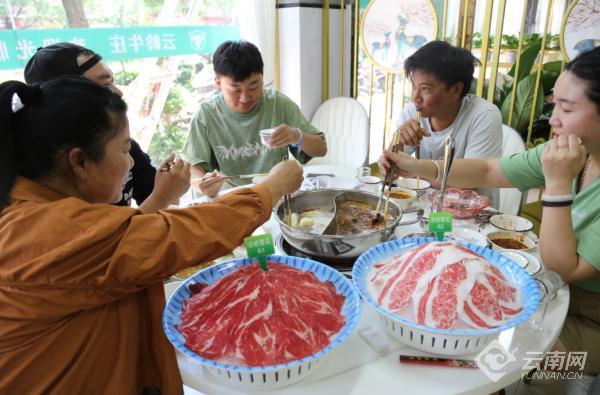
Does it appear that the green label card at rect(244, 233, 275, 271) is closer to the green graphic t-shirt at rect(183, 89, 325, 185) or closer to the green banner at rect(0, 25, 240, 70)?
the green graphic t-shirt at rect(183, 89, 325, 185)

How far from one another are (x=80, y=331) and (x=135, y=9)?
289cm

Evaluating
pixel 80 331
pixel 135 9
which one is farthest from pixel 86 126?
pixel 135 9

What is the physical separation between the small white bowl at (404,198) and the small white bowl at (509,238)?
42cm

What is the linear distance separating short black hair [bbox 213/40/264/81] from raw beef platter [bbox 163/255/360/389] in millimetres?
1644

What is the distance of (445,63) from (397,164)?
0.84 meters

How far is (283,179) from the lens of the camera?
4.86 ft

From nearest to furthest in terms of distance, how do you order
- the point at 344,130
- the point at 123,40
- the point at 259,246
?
the point at 259,246 → the point at 123,40 → the point at 344,130

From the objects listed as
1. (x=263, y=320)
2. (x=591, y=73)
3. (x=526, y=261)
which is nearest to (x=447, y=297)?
(x=263, y=320)

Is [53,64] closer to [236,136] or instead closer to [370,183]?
[236,136]

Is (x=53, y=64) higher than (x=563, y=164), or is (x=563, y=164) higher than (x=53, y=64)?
(x=53, y=64)

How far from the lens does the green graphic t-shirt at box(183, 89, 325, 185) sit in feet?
9.39

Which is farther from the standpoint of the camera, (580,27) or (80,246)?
(580,27)

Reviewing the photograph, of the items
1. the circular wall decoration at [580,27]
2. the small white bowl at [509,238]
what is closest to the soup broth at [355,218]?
the small white bowl at [509,238]

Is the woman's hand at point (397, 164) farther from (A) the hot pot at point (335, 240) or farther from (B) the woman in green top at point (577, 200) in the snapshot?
(B) the woman in green top at point (577, 200)
